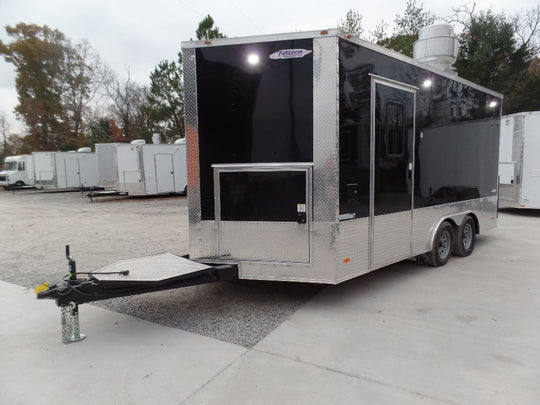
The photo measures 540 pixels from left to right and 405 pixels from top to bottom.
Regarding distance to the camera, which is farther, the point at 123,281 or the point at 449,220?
the point at 449,220

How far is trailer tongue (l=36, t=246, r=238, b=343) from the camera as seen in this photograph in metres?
3.32

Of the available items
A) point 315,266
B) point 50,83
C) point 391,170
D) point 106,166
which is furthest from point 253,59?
point 50,83

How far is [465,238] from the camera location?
6.66 meters

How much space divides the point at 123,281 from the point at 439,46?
20.2ft

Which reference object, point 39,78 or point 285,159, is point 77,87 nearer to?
point 39,78

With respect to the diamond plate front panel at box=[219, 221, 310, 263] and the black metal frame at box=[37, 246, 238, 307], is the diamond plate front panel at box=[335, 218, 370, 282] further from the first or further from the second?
the black metal frame at box=[37, 246, 238, 307]

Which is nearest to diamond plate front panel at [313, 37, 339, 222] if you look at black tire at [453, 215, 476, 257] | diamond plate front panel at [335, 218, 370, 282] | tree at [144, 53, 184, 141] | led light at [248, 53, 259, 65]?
diamond plate front panel at [335, 218, 370, 282]

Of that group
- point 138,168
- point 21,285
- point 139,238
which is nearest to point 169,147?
point 138,168

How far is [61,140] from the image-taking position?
39.9 m

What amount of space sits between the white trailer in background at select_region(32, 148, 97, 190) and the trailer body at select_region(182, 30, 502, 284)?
2119 cm

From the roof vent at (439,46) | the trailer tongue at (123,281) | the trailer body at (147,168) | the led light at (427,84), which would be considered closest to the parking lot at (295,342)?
the trailer tongue at (123,281)

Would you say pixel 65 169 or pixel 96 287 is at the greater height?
pixel 65 169

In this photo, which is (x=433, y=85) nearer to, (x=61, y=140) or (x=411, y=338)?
(x=411, y=338)

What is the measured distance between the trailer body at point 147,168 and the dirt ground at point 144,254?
3504 mm
